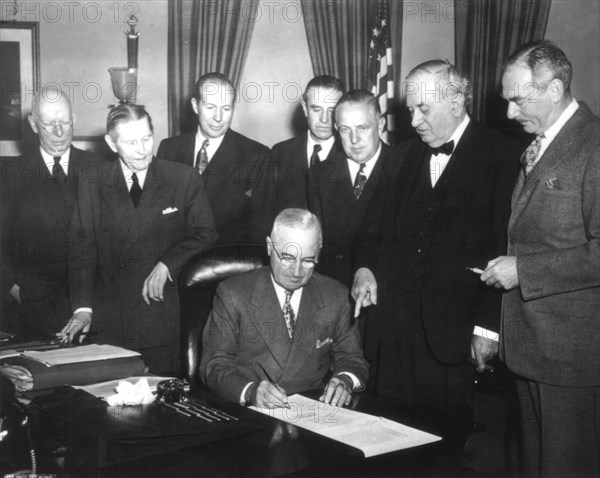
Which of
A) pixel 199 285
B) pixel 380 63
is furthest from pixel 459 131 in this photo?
pixel 380 63

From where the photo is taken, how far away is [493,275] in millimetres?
2283

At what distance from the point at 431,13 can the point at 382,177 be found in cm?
429

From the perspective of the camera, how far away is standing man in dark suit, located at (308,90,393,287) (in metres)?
3.24

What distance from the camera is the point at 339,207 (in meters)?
3.30

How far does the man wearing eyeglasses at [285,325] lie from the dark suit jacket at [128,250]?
0.79 m

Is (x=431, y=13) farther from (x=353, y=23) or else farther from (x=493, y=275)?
(x=493, y=275)

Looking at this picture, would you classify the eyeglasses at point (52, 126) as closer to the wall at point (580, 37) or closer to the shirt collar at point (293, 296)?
the shirt collar at point (293, 296)

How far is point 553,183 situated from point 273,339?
Result: 106 cm

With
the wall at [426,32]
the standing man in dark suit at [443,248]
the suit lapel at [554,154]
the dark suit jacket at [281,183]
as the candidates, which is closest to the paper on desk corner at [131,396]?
the standing man in dark suit at [443,248]

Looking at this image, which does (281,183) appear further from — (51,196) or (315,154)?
(51,196)

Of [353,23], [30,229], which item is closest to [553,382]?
[30,229]

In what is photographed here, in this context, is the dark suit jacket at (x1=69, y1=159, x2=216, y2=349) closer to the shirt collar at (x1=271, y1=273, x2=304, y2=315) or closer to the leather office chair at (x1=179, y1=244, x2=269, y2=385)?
the leather office chair at (x1=179, y1=244, x2=269, y2=385)

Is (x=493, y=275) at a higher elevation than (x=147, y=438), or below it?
higher

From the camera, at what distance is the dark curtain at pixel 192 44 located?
611 cm
